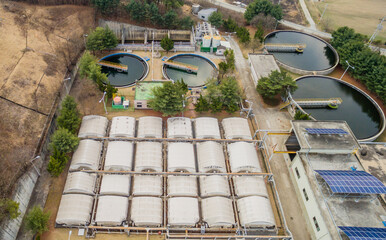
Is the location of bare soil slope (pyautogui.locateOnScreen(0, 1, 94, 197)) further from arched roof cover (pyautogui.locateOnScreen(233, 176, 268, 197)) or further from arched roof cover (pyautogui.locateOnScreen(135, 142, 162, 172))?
arched roof cover (pyautogui.locateOnScreen(233, 176, 268, 197))

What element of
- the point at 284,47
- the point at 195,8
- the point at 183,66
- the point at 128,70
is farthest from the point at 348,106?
the point at 128,70

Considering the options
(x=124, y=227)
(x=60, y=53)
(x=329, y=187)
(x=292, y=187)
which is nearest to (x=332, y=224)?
(x=329, y=187)

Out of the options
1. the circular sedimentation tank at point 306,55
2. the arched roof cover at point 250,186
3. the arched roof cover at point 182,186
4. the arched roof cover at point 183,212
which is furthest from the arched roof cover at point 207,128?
the circular sedimentation tank at point 306,55

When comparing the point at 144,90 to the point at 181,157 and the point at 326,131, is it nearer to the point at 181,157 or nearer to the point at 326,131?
the point at 181,157

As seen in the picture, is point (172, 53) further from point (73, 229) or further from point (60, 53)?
point (73, 229)

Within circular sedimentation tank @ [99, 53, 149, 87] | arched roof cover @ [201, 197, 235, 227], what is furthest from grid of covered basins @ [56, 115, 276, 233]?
circular sedimentation tank @ [99, 53, 149, 87]

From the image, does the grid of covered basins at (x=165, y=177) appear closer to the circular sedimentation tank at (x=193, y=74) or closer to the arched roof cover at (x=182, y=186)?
the arched roof cover at (x=182, y=186)
